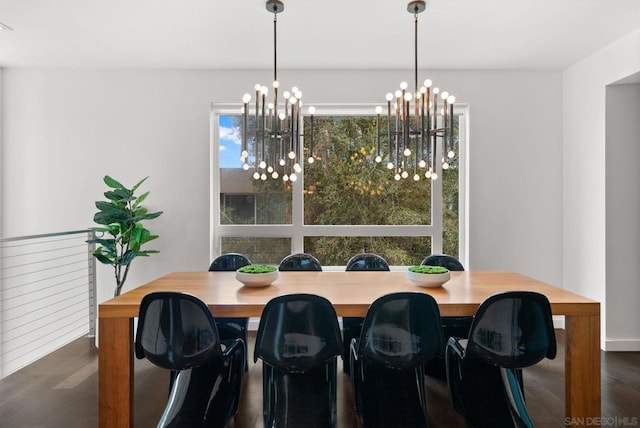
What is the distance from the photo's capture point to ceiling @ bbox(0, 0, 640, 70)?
2.68m

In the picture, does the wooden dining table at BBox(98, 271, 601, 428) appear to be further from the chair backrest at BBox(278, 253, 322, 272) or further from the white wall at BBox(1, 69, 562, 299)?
the white wall at BBox(1, 69, 562, 299)

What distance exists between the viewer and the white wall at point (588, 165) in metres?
3.22

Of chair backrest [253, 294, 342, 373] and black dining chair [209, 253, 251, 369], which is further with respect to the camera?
black dining chair [209, 253, 251, 369]

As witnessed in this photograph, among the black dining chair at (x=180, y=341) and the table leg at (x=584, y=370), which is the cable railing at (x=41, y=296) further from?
the table leg at (x=584, y=370)

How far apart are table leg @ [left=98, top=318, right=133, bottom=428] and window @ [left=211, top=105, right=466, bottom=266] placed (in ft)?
6.80

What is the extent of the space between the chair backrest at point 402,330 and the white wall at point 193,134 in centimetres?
228

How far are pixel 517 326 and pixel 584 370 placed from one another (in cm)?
56

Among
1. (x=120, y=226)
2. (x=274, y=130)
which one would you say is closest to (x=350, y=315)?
(x=274, y=130)

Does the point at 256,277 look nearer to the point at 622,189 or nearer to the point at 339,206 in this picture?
the point at 339,206

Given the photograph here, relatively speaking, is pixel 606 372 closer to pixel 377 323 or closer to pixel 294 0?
pixel 377 323

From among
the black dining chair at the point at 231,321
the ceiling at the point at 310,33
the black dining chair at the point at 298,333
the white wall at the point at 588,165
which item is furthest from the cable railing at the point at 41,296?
the white wall at the point at 588,165

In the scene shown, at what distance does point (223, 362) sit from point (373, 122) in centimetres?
286

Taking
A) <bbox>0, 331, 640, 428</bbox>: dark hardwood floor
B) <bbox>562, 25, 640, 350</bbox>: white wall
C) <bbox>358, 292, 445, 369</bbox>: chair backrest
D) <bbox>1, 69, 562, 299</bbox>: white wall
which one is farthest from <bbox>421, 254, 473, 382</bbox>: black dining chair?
<bbox>562, 25, 640, 350</bbox>: white wall

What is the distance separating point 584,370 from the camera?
1.99 m
